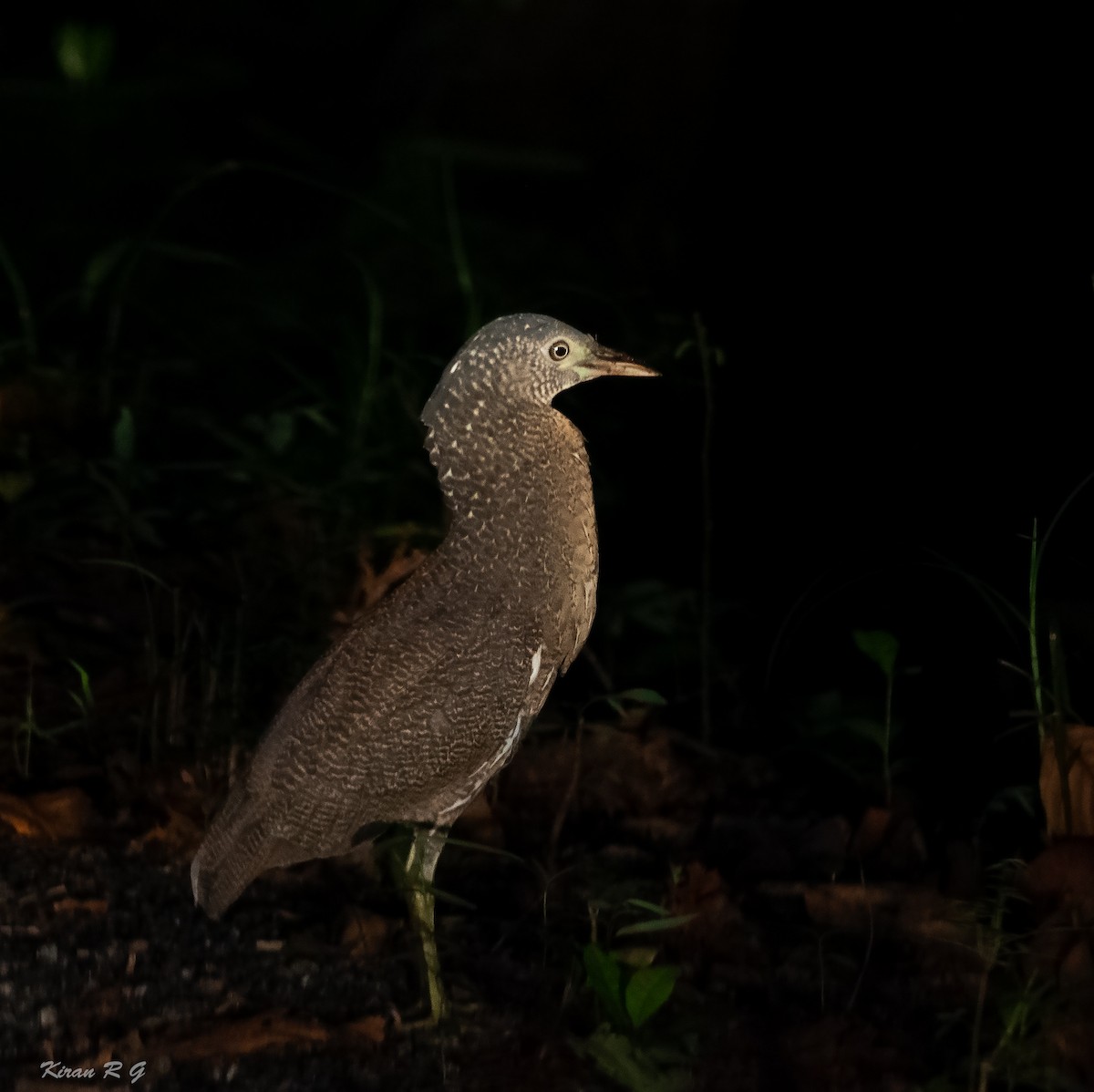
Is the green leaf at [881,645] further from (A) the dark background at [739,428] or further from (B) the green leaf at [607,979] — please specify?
(B) the green leaf at [607,979]

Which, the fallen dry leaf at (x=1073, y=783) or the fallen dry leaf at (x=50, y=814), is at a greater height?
the fallen dry leaf at (x=1073, y=783)

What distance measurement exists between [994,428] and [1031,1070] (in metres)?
2.66

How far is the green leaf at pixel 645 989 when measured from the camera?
3230mm

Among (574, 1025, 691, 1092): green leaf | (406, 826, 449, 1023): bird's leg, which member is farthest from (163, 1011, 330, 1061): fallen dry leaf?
(574, 1025, 691, 1092): green leaf

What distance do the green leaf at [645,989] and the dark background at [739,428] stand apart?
1366mm

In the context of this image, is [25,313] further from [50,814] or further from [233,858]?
[233,858]

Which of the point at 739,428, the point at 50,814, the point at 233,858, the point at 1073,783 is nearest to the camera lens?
the point at 233,858

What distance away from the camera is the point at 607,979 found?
10.7 feet

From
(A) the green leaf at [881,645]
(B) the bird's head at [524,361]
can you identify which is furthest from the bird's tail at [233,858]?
(A) the green leaf at [881,645]

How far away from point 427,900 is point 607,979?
1.95 ft

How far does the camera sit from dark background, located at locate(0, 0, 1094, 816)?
515 cm

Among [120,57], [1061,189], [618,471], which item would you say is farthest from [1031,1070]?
[120,57]

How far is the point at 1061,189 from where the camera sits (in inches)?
213

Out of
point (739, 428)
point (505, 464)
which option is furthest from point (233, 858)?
point (739, 428)
